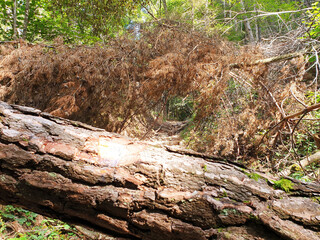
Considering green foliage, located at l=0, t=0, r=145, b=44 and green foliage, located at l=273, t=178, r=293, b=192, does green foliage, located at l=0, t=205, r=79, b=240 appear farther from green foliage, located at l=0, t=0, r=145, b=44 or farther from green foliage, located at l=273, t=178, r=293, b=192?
green foliage, located at l=0, t=0, r=145, b=44

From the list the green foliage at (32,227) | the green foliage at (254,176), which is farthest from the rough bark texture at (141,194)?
the green foliage at (32,227)

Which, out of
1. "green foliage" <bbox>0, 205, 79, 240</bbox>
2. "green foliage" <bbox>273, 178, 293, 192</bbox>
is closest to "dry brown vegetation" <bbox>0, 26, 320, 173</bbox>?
"green foliage" <bbox>0, 205, 79, 240</bbox>

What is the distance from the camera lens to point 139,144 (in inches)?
54.5

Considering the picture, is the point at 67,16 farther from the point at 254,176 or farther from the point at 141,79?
the point at 254,176

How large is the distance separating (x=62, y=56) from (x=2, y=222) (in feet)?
9.52

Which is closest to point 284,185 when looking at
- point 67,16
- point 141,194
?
point 141,194

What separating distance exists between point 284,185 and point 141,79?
3122mm

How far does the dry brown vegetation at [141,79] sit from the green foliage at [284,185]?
2261 mm

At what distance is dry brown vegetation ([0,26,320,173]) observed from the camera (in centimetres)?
340

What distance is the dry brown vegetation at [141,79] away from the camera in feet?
11.2

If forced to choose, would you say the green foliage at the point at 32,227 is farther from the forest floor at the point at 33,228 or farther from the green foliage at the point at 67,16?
the green foliage at the point at 67,16

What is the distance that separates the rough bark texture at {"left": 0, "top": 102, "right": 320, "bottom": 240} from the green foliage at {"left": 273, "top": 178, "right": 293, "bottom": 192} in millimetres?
31

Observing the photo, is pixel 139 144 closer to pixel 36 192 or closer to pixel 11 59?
pixel 36 192

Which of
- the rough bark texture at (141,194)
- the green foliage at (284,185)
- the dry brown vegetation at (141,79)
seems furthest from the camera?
the dry brown vegetation at (141,79)
